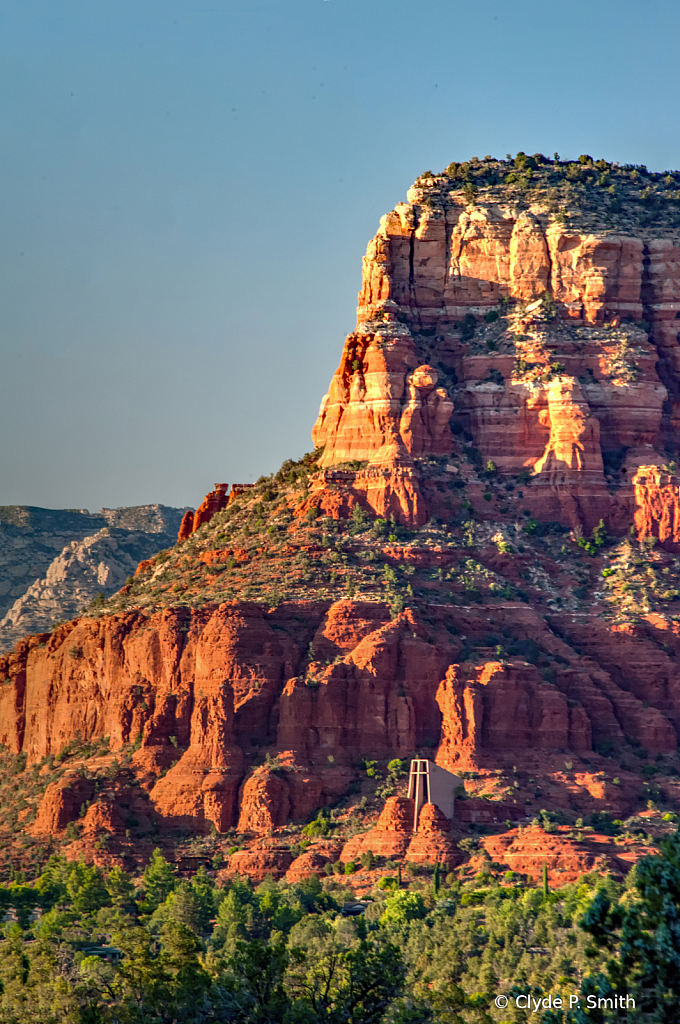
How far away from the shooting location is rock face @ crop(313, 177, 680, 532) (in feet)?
451

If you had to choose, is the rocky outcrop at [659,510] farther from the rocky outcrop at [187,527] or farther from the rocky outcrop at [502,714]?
the rocky outcrop at [187,527]

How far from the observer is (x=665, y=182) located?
152375mm

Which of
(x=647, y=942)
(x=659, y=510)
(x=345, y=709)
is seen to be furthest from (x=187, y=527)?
(x=647, y=942)

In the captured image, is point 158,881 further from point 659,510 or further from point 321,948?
point 659,510

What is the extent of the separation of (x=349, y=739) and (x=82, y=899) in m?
17.8

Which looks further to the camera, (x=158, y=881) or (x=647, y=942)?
(x=158, y=881)

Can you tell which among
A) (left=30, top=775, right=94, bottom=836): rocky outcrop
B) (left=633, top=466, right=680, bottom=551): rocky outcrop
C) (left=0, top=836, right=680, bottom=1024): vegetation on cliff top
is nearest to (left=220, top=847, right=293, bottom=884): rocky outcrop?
(left=0, top=836, right=680, bottom=1024): vegetation on cliff top

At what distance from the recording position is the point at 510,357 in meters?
142

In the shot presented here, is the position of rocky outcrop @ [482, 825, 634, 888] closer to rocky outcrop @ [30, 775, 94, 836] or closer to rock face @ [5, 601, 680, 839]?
rock face @ [5, 601, 680, 839]

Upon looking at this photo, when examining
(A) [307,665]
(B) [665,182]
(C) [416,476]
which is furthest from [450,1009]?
(B) [665,182]

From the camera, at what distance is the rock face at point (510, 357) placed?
137 meters

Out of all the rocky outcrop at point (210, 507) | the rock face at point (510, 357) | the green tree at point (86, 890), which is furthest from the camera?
the rocky outcrop at point (210, 507)

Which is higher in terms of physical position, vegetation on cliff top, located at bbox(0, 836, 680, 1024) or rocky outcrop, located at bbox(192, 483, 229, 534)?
rocky outcrop, located at bbox(192, 483, 229, 534)

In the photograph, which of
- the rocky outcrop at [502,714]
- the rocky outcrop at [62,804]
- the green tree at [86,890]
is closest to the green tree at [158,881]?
the green tree at [86,890]
